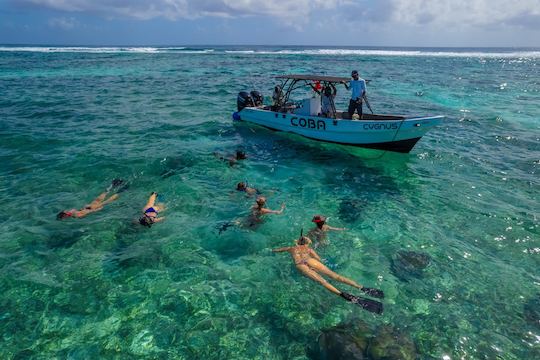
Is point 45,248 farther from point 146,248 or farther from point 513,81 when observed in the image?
point 513,81

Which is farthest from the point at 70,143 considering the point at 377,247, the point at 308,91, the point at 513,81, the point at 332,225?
the point at 513,81

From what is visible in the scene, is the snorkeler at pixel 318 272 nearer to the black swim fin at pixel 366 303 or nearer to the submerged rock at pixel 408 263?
the black swim fin at pixel 366 303

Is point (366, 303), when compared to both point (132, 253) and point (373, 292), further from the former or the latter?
point (132, 253)

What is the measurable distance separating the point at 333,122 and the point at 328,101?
129 centimetres

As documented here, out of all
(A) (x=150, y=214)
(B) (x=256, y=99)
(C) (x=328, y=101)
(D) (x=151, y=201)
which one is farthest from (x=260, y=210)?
(B) (x=256, y=99)

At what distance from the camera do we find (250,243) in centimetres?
1052

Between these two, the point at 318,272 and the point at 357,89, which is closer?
the point at 318,272

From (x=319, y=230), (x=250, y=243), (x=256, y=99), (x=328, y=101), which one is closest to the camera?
(x=250, y=243)

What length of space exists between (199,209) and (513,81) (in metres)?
47.7

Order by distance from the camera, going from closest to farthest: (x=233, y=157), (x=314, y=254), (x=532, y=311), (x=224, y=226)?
1. (x=532, y=311)
2. (x=314, y=254)
3. (x=224, y=226)
4. (x=233, y=157)

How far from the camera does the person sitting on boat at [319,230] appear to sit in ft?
34.6

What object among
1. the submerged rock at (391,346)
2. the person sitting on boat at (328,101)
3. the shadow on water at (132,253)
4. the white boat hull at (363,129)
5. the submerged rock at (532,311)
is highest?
the person sitting on boat at (328,101)

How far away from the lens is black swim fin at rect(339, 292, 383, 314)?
26.3 feet

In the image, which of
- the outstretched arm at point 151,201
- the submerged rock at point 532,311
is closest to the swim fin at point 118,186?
the outstretched arm at point 151,201
